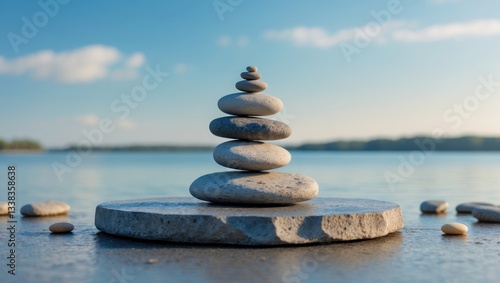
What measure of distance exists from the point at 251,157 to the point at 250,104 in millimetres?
1101

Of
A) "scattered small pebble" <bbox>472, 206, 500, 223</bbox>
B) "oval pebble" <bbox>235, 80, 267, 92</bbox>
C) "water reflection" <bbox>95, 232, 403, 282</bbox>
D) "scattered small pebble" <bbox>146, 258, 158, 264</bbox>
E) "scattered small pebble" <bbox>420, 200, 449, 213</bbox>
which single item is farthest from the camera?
"scattered small pebble" <bbox>420, 200, 449, 213</bbox>

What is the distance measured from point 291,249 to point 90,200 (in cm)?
1363

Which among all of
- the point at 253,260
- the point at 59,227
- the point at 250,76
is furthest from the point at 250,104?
the point at 59,227

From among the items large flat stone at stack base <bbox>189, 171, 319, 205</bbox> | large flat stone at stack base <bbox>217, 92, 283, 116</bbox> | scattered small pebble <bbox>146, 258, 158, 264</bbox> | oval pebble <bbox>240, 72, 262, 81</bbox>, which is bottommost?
scattered small pebble <bbox>146, 258, 158, 264</bbox>

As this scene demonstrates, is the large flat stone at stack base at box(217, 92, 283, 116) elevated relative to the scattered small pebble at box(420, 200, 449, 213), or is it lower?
elevated

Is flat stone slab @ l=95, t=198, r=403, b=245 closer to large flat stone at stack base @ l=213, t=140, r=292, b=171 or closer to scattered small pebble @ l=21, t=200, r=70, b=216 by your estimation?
large flat stone at stack base @ l=213, t=140, r=292, b=171

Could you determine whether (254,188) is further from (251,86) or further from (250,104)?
(251,86)

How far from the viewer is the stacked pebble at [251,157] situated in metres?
11.4

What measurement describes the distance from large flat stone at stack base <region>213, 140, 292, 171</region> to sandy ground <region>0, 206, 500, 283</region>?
7.71ft

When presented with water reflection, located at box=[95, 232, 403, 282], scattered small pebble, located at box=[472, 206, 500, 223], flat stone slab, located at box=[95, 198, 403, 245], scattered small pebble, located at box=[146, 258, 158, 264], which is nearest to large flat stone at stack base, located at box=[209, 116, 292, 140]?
flat stone slab, located at box=[95, 198, 403, 245]

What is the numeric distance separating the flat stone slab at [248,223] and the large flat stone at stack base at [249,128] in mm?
1469

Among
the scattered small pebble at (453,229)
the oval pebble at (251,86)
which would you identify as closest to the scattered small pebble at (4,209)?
the oval pebble at (251,86)

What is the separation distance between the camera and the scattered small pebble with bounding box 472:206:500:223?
47.2 feet

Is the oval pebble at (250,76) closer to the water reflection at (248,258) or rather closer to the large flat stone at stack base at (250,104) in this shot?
the large flat stone at stack base at (250,104)
